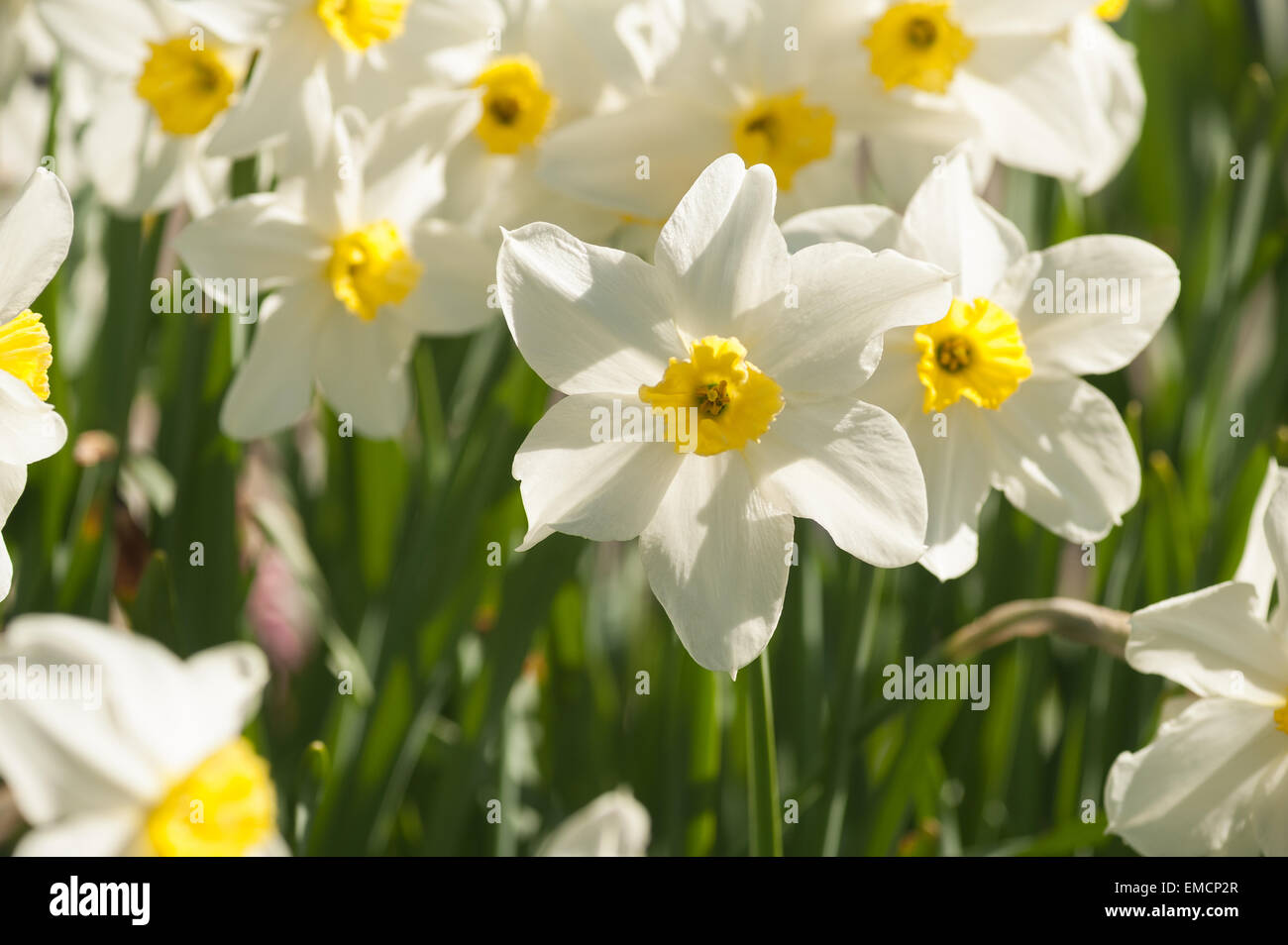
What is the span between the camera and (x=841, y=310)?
0.87m

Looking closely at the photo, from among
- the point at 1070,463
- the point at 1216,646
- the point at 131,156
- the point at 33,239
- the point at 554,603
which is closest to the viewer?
the point at 33,239

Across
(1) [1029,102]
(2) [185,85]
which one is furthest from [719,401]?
(2) [185,85]

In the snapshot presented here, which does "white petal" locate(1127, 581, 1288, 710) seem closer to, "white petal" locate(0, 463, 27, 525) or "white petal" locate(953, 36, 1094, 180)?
"white petal" locate(953, 36, 1094, 180)

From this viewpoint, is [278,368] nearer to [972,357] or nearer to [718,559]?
[718,559]

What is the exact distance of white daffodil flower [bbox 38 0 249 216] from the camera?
4.08 ft

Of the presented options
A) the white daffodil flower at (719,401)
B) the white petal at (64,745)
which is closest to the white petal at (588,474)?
the white daffodil flower at (719,401)

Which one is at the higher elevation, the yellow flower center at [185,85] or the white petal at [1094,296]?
the yellow flower center at [185,85]

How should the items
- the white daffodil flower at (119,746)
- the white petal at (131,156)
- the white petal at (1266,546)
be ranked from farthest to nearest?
1. the white petal at (131,156)
2. the white petal at (1266,546)
3. the white daffodil flower at (119,746)

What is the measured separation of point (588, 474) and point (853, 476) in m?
0.23

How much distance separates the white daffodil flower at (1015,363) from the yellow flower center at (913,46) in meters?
0.20

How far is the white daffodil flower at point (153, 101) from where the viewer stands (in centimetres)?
124

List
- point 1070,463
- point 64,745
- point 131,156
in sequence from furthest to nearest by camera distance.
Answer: point 131,156, point 1070,463, point 64,745

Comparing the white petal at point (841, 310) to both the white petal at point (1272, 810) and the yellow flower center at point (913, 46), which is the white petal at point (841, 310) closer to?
the yellow flower center at point (913, 46)
